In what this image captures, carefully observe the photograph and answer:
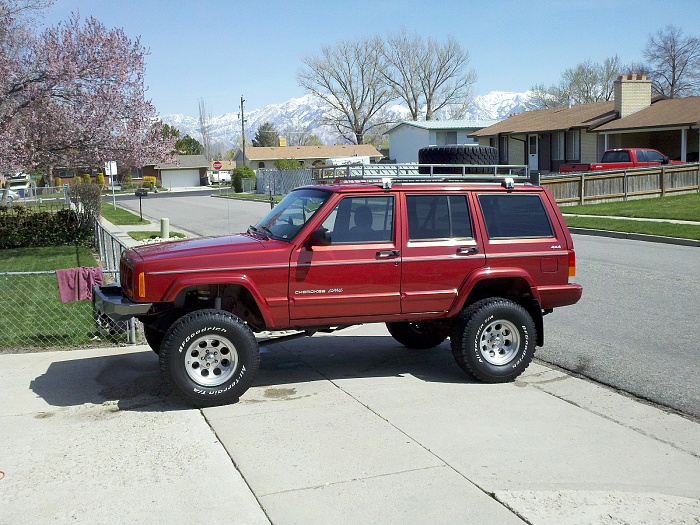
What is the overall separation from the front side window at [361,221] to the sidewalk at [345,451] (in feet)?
4.49

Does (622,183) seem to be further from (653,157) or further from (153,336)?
(153,336)

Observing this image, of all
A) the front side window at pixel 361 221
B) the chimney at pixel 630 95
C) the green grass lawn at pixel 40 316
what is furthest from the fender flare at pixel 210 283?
the chimney at pixel 630 95

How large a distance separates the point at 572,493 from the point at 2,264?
56.2ft

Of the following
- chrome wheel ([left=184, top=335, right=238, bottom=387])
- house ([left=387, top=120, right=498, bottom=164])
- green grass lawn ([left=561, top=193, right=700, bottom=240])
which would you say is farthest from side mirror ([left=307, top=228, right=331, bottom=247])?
house ([left=387, top=120, right=498, bottom=164])

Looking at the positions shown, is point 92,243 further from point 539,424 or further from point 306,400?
point 539,424

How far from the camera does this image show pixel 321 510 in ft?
14.9

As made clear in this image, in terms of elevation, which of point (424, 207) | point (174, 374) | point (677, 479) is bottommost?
point (677, 479)

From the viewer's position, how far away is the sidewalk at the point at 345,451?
4.58 m

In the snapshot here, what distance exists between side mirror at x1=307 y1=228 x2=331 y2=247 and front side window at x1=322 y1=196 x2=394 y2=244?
179mm

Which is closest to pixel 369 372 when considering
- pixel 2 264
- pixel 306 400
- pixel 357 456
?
pixel 306 400

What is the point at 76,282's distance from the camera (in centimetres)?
852

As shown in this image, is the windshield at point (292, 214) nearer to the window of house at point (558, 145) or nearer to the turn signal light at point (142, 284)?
the turn signal light at point (142, 284)

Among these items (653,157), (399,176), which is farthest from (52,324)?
(653,157)

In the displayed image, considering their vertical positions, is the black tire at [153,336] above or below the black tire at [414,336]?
above
